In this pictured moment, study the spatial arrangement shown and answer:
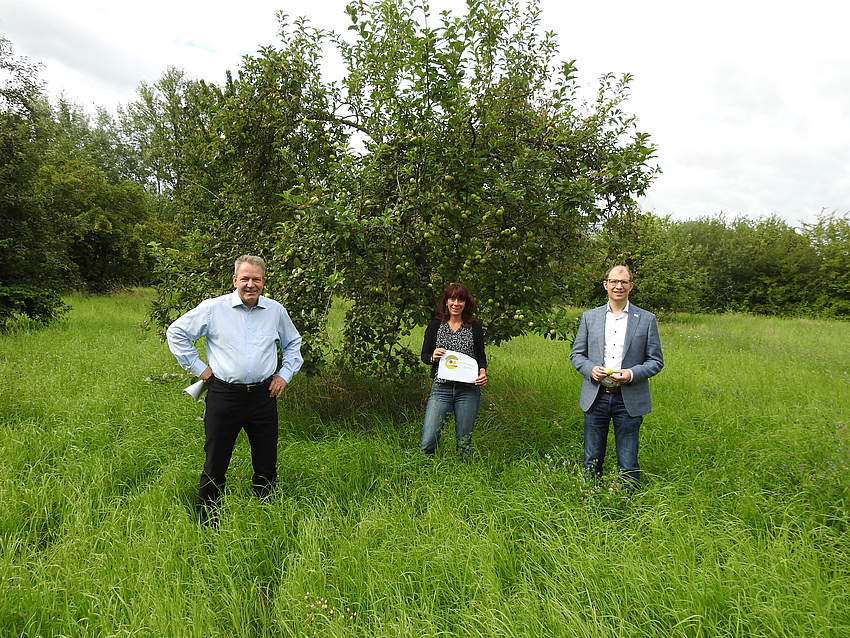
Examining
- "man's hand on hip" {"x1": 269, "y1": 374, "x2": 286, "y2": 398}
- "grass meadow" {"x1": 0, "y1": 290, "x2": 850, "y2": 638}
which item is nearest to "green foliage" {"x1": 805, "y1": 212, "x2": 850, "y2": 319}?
"grass meadow" {"x1": 0, "y1": 290, "x2": 850, "y2": 638}

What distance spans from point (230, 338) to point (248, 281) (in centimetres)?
45

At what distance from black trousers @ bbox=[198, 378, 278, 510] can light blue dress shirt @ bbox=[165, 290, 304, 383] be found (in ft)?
0.38

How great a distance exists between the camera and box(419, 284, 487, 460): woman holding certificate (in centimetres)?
382

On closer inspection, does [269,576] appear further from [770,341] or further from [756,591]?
[770,341]

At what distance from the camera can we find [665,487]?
3494mm

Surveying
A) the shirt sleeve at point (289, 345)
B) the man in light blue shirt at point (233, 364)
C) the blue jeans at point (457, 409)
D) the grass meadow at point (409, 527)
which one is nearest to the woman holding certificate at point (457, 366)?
the blue jeans at point (457, 409)

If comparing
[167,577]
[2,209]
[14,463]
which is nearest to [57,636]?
[167,577]

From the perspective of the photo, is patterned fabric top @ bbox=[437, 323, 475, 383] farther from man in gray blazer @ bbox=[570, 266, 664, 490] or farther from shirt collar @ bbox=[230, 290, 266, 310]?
shirt collar @ bbox=[230, 290, 266, 310]

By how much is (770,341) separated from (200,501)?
15196 mm

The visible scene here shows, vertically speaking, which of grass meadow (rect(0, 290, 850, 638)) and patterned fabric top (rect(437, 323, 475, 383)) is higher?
patterned fabric top (rect(437, 323, 475, 383))

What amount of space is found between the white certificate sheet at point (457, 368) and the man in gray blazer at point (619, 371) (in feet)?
2.76

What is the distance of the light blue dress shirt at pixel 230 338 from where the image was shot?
3.30 metres

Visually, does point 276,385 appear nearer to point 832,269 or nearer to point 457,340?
point 457,340

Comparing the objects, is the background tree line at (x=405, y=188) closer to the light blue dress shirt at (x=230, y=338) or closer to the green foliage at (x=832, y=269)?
the light blue dress shirt at (x=230, y=338)
